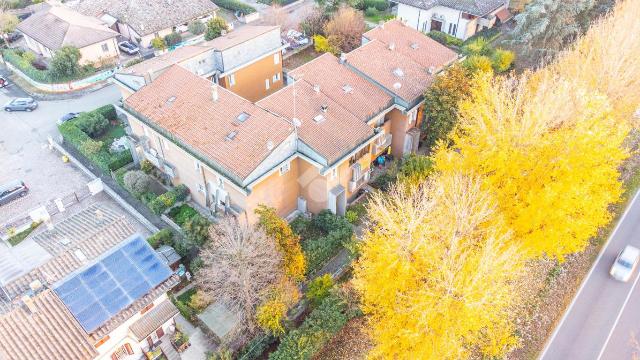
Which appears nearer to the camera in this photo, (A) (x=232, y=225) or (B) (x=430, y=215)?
(B) (x=430, y=215)

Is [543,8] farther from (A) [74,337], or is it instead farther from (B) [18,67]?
(B) [18,67]

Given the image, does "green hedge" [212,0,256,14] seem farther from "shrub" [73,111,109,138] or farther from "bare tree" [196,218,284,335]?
"bare tree" [196,218,284,335]

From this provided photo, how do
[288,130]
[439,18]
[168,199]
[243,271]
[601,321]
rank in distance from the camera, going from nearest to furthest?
[243,271], [601,321], [288,130], [168,199], [439,18]

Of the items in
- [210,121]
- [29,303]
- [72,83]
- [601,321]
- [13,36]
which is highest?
[210,121]

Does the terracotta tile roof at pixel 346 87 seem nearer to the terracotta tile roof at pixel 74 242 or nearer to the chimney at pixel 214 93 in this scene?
the chimney at pixel 214 93

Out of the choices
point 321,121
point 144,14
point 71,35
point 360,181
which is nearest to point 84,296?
point 321,121

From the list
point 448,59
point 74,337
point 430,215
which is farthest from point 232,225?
point 448,59

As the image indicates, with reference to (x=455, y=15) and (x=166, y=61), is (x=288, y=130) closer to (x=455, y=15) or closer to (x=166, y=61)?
(x=166, y=61)
